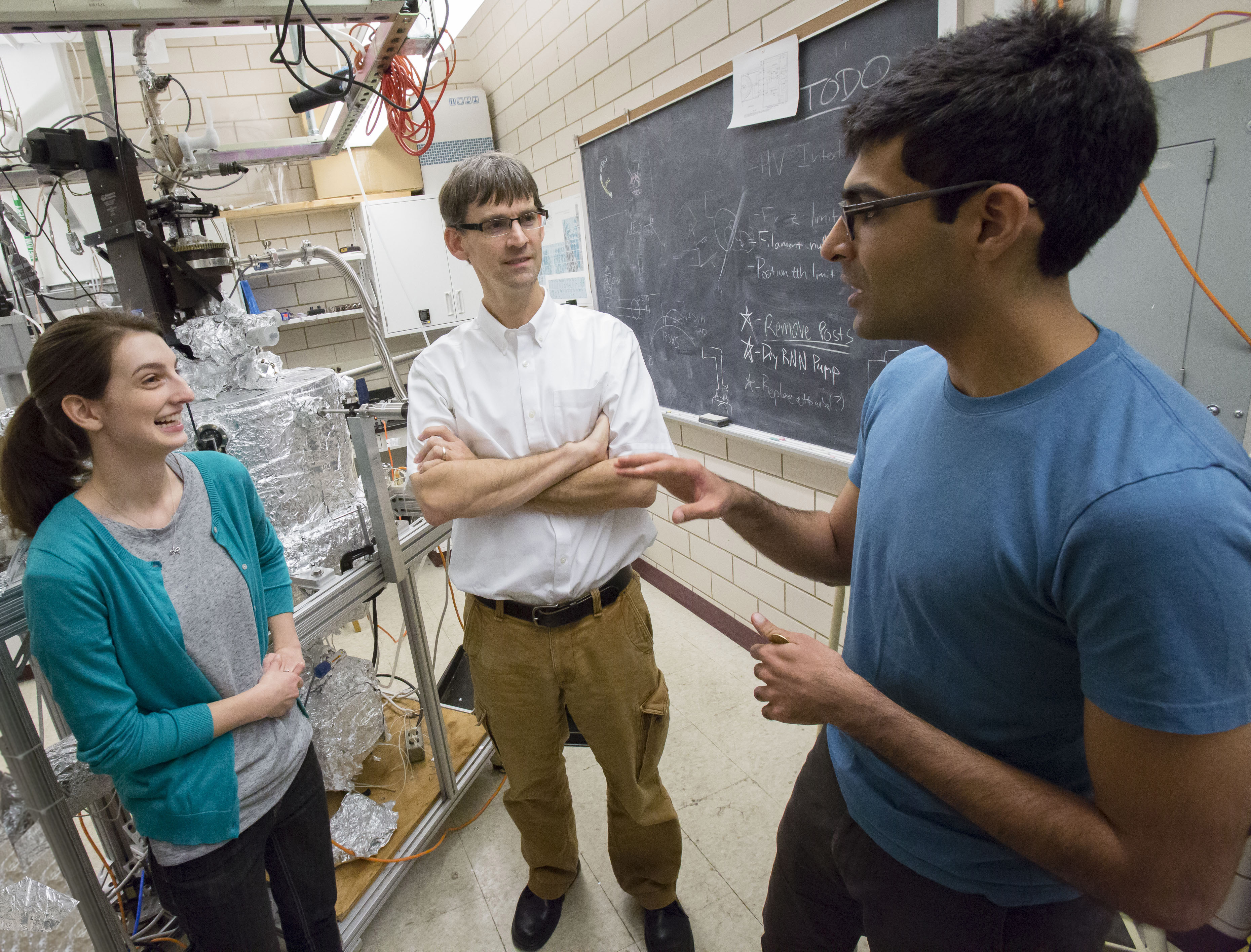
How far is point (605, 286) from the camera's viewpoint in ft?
10.6

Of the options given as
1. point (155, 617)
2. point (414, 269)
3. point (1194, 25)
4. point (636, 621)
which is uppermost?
point (1194, 25)

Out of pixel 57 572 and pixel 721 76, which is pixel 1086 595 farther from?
pixel 721 76

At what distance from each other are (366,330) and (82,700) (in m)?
4.09

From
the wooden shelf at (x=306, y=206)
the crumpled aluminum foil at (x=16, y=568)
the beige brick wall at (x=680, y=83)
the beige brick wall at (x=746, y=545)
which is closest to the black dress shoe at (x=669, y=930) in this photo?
the beige brick wall at (x=746, y=545)

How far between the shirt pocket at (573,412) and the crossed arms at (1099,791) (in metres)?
0.67

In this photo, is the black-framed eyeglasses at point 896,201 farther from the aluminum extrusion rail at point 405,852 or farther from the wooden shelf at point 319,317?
the wooden shelf at point 319,317

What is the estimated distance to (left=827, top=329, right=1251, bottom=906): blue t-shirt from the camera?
57 centimetres

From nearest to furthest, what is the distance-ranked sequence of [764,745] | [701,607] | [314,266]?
[764,745] → [701,607] → [314,266]

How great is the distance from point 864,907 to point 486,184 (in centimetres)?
145

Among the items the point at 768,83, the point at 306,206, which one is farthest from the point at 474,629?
the point at 306,206

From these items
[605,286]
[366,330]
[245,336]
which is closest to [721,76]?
[605,286]

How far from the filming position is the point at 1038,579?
0.67m

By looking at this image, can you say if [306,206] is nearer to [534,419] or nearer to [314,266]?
[314,266]

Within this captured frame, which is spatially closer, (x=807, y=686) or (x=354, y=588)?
(x=807, y=686)
